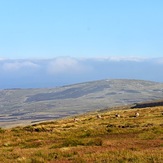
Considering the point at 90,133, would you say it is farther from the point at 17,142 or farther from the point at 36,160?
the point at 36,160

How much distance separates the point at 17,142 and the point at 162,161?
63.0 feet

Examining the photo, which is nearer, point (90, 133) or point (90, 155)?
point (90, 155)

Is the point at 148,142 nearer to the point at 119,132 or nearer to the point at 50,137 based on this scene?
the point at 119,132

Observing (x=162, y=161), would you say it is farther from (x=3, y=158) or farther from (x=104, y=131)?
(x=104, y=131)

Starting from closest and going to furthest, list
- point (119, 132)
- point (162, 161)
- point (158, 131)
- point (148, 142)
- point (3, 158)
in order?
point (162, 161) → point (3, 158) → point (148, 142) → point (158, 131) → point (119, 132)

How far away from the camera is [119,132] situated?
37562 mm

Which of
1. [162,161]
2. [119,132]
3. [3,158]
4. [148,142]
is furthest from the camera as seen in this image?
[119,132]

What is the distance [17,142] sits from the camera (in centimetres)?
3481

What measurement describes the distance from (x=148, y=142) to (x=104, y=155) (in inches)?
269

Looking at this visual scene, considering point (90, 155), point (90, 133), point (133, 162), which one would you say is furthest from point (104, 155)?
point (90, 133)

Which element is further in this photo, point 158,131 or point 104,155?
point 158,131

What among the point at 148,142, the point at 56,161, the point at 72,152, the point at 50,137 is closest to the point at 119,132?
the point at 50,137

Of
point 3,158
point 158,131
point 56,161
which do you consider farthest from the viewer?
point 158,131

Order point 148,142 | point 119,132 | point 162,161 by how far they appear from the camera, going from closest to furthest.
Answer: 1. point 162,161
2. point 148,142
3. point 119,132
